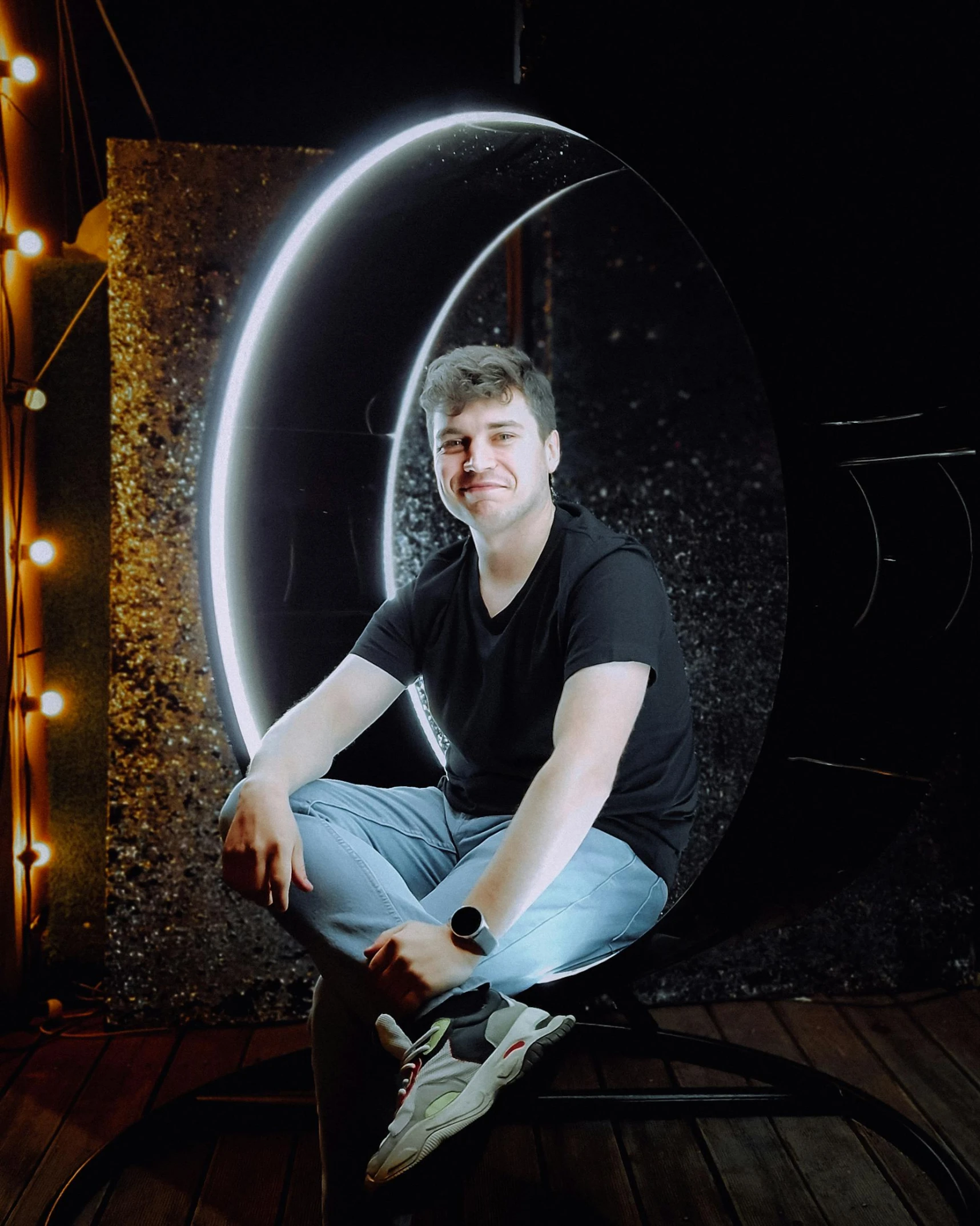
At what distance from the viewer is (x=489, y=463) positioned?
1.45m

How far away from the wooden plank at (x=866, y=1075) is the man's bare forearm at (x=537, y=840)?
80 cm

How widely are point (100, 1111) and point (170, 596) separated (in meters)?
0.95

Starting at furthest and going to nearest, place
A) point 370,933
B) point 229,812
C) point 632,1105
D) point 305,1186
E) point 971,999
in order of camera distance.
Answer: point 971,999
point 632,1105
point 305,1186
point 229,812
point 370,933

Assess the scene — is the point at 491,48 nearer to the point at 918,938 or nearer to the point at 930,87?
the point at 930,87

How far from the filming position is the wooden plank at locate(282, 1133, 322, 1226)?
1.48 m

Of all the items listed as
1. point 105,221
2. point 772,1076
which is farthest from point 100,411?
point 772,1076

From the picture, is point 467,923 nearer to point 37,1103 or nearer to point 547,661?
point 547,661

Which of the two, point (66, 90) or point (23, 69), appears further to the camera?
point (66, 90)

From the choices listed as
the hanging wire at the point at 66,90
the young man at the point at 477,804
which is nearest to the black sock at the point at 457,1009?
the young man at the point at 477,804

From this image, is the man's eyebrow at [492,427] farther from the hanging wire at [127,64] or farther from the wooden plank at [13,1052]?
the wooden plank at [13,1052]

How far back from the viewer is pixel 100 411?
87.7 inches

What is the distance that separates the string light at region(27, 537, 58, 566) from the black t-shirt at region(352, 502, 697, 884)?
0.90m

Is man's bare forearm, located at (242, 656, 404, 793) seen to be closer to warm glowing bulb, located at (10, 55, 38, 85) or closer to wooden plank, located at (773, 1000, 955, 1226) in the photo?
wooden plank, located at (773, 1000, 955, 1226)

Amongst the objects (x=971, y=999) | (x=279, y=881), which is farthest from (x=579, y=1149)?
(x=971, y=999)
